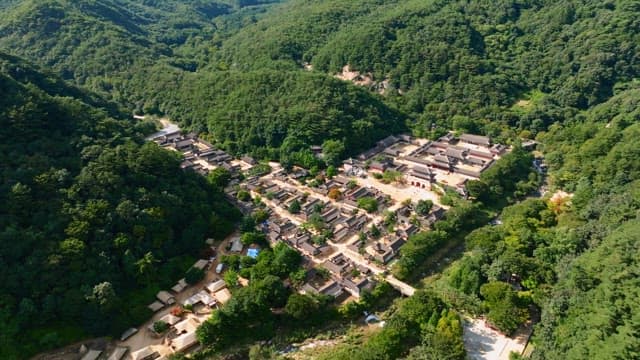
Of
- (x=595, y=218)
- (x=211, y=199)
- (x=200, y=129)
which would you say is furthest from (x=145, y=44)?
(x=595, y=218)

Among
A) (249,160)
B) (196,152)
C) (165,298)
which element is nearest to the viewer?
(165,298)

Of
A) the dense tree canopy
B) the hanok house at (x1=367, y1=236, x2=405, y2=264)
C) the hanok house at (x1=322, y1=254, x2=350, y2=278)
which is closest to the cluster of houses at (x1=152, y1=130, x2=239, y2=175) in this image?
the dense tree canopy

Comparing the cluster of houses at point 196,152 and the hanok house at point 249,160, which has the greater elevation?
the cluster of houses at point 196,152

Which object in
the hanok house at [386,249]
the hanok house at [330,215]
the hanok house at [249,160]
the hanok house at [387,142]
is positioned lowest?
the hanok house at [386,249]

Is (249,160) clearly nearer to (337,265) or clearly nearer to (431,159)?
(431,159)

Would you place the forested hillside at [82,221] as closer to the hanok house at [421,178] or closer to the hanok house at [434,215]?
the hanok house at [434,215]

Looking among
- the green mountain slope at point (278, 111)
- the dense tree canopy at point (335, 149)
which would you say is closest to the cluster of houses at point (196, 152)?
the green mountain slope at point (278, 111)

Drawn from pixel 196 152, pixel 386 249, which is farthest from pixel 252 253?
pixel 196 152
